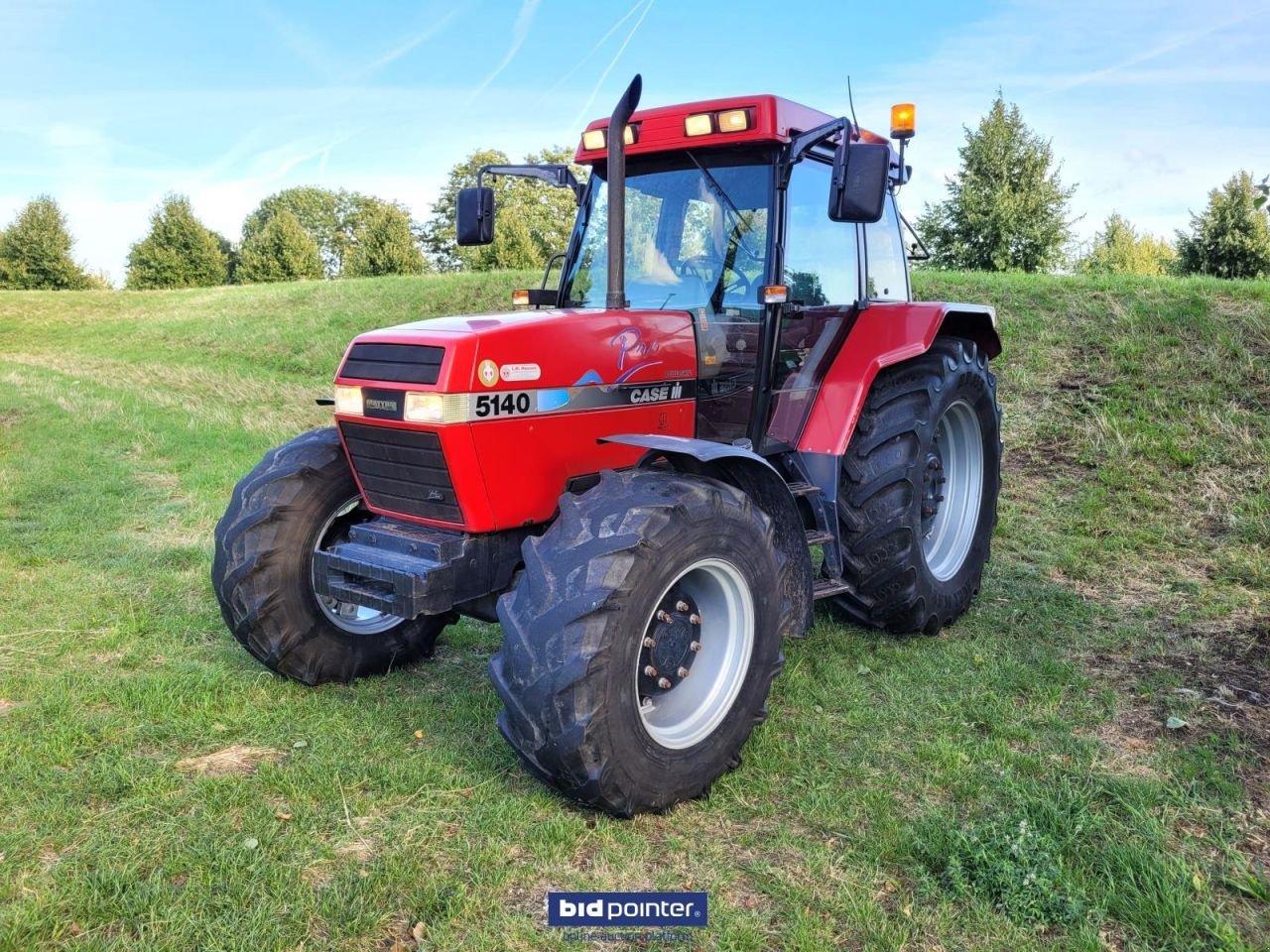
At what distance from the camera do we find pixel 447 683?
418cm

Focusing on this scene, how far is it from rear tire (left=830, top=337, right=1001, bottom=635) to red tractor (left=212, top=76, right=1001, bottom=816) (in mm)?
14

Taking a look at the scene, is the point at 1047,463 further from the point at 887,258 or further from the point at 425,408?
the point at 425,408

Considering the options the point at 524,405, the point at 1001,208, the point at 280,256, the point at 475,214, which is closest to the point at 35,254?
the point at 280,256

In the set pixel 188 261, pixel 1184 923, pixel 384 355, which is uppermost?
pixel 188 261

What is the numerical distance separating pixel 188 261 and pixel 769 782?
50295 mm

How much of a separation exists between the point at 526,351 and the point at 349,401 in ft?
2.50

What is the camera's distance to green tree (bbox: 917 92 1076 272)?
2255 centimetres

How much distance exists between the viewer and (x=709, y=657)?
3.35m

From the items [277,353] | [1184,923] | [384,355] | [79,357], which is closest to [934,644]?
[1184,923]

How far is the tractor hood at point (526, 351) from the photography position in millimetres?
3186

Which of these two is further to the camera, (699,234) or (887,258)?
(887,258)

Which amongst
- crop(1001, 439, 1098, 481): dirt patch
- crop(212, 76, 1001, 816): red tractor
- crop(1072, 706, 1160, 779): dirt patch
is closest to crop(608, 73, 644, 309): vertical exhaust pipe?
crop(212, 76, 1001, 816): red tractor

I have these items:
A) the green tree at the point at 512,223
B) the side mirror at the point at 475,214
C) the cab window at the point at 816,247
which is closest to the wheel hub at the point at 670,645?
the cab window at the point at 816,247

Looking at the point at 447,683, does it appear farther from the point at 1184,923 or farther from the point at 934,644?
the point at 1184,923
